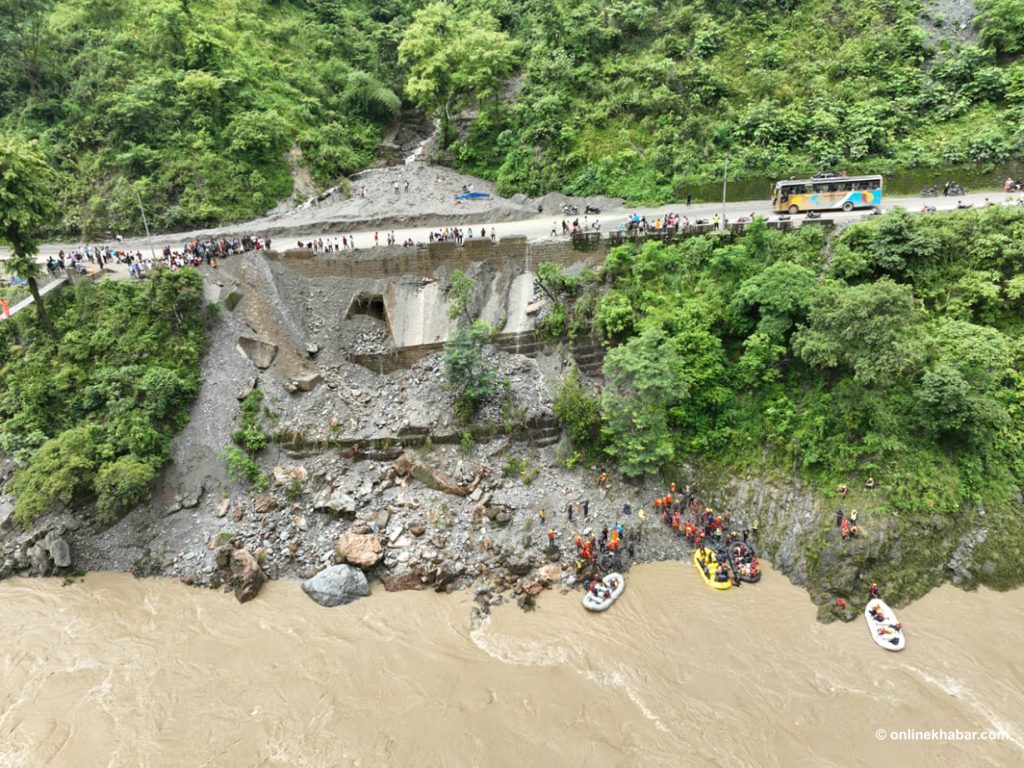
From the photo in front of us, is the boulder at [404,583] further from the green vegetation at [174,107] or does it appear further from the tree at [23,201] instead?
the green vegetation at [174,107]

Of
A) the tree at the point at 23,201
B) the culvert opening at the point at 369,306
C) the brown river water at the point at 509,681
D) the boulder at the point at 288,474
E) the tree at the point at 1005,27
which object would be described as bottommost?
the brown river water at the point at 509,681

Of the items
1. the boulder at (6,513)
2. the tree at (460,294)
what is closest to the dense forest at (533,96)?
the tree at (460,294)

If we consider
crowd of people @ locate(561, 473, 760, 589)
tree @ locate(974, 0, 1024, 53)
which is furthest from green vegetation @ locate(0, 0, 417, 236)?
tree @ locate(974, 0, 1024, 53)

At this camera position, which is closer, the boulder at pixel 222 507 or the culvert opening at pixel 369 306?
the boulder at pixel 222 507

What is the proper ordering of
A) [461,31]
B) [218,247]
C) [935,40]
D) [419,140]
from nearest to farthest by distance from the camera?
[218,247] < [935,40] < [461,31] < [419,140]

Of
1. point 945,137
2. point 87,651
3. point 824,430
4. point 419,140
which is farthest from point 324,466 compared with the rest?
point 945,137

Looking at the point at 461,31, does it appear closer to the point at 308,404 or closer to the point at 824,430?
the point at 308,404

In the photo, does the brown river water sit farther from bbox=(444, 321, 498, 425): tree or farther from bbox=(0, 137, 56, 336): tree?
bbox=(0, 137, 56, 336): tree
